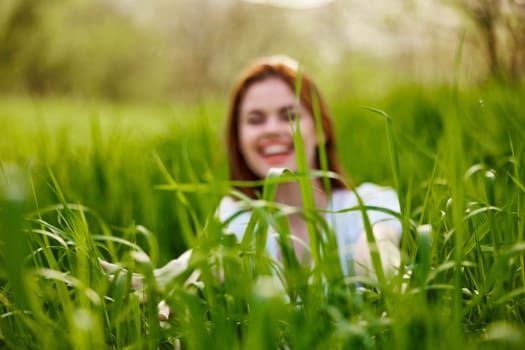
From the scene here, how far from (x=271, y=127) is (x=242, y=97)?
0.26 meters

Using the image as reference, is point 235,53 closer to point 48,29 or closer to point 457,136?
point 48,29

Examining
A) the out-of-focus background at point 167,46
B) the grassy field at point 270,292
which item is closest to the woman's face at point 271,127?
the grassy field at point 270,292

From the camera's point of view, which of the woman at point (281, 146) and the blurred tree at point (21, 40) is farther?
the blurred tree at point (21, 40)

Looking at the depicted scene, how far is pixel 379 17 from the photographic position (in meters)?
4.74

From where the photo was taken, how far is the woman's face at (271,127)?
61.5 inches

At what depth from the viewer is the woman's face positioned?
1.56 m

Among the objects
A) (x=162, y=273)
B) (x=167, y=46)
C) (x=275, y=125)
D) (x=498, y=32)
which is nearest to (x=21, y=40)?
(x=167, y=46)

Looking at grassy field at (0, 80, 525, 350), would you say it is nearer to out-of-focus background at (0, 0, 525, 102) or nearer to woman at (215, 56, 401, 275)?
woman at (215, 56, 401, 275)

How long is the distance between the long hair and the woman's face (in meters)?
0.03

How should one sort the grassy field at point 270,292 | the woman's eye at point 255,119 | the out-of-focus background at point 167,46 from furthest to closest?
the out-of-focus background at point 167,46, the woman's eye at point 255,119, the grassy field at point 270,292

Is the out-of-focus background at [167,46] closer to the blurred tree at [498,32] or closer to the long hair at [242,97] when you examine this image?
the blurred tree at [498,32]

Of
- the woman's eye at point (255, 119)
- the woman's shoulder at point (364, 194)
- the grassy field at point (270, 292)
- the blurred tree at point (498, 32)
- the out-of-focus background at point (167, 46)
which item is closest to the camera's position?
the grassy field at point (270, 292)

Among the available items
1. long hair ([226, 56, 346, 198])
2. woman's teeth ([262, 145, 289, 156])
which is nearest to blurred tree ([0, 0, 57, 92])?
long hair ([226, 56, 346, 198])

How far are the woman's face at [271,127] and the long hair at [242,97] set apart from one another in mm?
32
